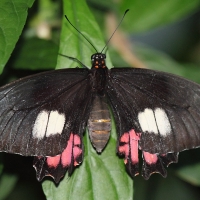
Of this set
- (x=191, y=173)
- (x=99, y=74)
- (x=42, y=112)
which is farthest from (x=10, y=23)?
(x=191, y=173)

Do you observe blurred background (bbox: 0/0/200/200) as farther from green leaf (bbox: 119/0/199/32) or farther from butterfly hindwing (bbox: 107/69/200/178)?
butterfly hindwing (bbox: 107/69/200/178)

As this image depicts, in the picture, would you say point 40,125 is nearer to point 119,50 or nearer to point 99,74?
point 99,74

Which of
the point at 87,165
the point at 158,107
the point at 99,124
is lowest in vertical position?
the point at 87,165

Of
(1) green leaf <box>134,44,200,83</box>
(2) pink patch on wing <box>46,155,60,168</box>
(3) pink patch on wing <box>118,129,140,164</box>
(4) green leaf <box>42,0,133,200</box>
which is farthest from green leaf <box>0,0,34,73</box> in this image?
(1) green leaf <box>134,44,200,83</box>

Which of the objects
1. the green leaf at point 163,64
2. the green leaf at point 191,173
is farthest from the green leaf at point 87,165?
the green leaf at point 163,64

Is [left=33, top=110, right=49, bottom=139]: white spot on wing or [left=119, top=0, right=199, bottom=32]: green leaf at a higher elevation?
[left=119, top=0, right=199, bottom=32]: green leaf

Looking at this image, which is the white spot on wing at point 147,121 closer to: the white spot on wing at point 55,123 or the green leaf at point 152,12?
the white spot on wing at point 55,123
